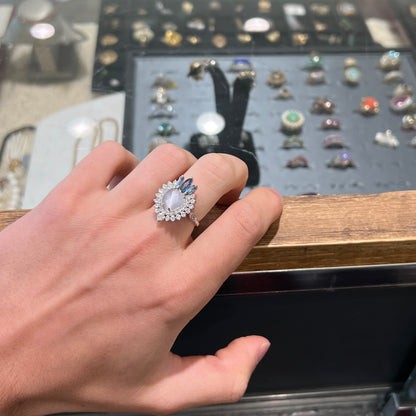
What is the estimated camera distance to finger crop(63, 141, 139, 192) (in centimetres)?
48

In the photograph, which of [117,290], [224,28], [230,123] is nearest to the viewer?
[117,290]

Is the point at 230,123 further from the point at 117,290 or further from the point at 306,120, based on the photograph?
the point at 117,290

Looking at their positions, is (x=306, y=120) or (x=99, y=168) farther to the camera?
(x=306, y=120)

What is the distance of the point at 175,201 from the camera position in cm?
45

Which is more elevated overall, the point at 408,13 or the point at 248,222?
the point at 408,13

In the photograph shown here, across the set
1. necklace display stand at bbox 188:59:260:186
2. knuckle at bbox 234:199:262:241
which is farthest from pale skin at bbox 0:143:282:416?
necklace display stand at bbox 188:59:260:186

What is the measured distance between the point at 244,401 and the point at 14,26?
89 cm

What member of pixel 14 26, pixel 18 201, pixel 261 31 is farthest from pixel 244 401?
pixel 14 26

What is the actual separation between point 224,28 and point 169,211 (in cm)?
63

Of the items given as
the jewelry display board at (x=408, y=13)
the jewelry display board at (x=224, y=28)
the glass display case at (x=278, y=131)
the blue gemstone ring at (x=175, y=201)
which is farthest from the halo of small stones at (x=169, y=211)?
the jewelry display board at (x=408, y=13)

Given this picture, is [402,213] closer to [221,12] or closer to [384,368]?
[384,368]

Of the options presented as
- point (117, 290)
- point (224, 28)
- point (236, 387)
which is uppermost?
point (224, 28)

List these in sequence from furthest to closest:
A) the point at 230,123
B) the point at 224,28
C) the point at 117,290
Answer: the point at 224,28
the point at 230,123
the point at 117,290

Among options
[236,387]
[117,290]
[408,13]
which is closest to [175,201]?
[117,290]
